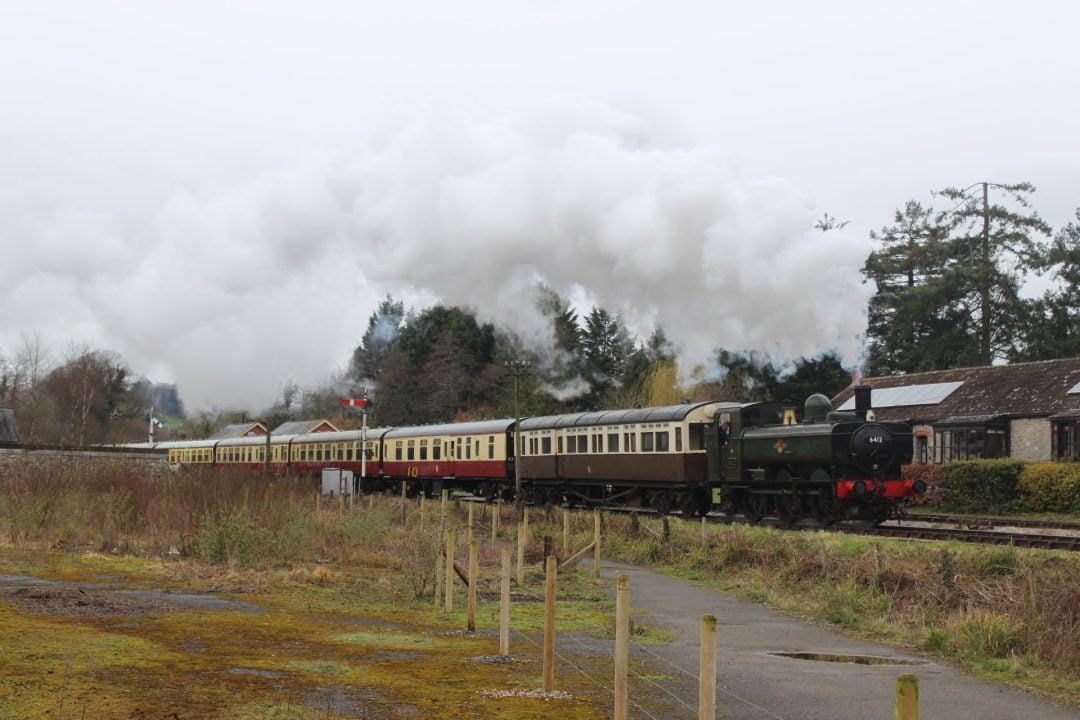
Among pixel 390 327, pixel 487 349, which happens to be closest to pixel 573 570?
pixel 487 349

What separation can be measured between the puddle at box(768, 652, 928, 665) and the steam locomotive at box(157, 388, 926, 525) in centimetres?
1182

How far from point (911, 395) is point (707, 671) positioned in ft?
132

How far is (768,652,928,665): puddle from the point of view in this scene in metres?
11.2

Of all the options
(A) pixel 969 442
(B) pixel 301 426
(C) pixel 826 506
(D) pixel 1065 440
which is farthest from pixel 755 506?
(B) pixel 301 426

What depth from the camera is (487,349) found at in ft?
204

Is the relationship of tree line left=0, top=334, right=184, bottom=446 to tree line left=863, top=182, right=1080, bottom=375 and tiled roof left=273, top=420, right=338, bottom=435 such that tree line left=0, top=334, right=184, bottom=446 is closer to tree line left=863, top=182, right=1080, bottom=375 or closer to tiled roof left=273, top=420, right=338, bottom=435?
tiled roof left=273, top=420, right=338, bottom=435

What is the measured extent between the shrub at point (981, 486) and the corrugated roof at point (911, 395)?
8.24m

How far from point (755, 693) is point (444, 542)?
726 centimetres

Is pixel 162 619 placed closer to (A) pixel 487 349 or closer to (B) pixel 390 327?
(A) pixel 487 349

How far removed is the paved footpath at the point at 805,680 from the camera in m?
8.76

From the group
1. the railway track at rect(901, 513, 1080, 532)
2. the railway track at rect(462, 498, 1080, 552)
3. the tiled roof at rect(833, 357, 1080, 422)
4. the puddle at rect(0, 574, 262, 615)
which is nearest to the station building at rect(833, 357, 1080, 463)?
the tiled roof at rect(833, 357, 1080, 422)

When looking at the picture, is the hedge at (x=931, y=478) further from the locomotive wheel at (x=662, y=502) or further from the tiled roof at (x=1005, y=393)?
the locomotive wheel at (x=662, y=502)

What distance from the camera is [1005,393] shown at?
39.1 m

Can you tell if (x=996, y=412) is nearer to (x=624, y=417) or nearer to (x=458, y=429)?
(x=624, y=417)
